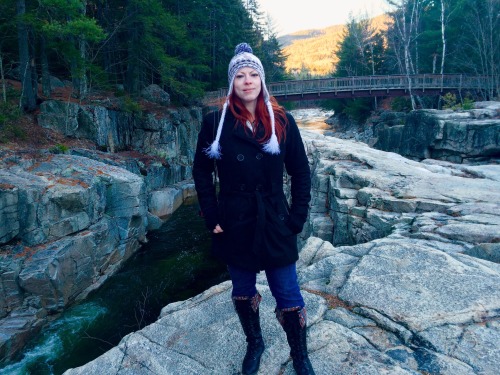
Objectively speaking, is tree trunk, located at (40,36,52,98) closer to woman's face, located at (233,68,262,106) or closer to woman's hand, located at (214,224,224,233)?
woman's face, located at (233,68,262,106)

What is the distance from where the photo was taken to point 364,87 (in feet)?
85.3

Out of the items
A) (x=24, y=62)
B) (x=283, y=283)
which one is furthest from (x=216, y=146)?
(x=24, y=62)

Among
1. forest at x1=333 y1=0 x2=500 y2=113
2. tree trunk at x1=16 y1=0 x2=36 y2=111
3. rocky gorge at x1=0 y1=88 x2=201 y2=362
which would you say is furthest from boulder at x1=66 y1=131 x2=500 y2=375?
forest at x1=333 y1=0 x2=500 y2=113

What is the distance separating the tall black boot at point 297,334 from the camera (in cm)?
257

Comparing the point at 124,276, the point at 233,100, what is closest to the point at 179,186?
the point at 124,276

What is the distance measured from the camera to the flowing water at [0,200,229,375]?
6.91m

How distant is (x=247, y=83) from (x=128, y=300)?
26.8ft

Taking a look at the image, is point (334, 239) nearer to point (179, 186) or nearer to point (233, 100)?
point (233, 100)

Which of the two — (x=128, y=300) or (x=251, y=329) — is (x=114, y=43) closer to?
(x=128, y=300)

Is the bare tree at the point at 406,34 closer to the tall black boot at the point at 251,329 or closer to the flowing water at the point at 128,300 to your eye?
the flowing water at the point at 128,300

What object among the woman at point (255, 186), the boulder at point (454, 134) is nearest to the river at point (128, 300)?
the woman at point (255, 186)

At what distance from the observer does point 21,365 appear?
21.7 feet

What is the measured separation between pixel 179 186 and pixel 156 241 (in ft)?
19.8

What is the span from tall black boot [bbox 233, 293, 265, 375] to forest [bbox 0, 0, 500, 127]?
11.8 m
